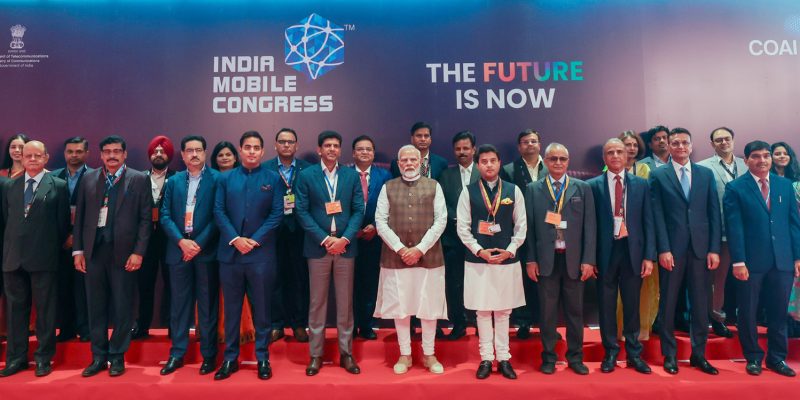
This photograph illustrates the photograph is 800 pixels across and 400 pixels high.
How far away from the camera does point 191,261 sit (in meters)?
3.57

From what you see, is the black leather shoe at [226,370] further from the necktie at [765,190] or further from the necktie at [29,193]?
the necktie at [765,190]

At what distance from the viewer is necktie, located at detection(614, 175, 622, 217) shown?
3.48 m

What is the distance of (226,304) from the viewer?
346cm

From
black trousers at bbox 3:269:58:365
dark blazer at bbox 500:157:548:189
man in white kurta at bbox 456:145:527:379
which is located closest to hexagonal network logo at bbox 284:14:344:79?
dark blazer at bbox 500:157:548:189

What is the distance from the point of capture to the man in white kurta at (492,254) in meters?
3.35

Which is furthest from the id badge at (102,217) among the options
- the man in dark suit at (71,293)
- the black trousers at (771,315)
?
the black trousers at (771,315)

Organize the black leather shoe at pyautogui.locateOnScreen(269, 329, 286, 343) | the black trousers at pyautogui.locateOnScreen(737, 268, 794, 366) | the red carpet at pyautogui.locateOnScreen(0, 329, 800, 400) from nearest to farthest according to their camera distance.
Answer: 1. the red carpet at pyautogui.locateOnScreen(0, 329, 800, 400)
2. the black trousers at pyautogui.locateOnScreen(737, 268, 794, 366)
3. the black leather shoe at pyautogui.locateOnScreen(269, 329, 286, 343)

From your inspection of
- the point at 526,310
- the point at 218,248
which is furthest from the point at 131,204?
the point at 526,310

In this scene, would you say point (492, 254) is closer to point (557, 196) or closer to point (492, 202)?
point (492, 202)

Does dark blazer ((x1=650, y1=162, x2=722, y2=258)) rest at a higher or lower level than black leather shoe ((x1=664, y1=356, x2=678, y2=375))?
higher

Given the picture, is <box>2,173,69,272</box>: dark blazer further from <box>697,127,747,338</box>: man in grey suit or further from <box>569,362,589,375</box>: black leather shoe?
<box>697,127,747,338</box>: man in grey suit

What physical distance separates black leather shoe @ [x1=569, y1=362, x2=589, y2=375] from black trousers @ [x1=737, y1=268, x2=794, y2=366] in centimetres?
118

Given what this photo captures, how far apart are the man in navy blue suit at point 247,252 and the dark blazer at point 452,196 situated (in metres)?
1.32

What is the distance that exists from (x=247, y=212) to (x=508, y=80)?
9.66 ft
